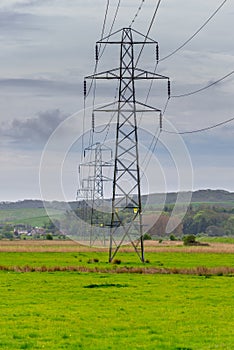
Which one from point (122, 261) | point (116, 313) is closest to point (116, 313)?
point (116, 313)

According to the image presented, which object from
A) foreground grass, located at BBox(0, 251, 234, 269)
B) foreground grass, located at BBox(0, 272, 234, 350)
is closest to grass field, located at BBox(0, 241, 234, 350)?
foreground grass, located at BBox(0, 272, 234, 350)

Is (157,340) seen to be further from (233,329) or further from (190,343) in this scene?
(233,329)

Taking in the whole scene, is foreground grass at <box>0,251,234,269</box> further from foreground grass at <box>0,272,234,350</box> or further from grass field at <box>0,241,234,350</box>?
foreground grass at <box>0,272,234,350</box>

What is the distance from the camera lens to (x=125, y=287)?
42969 millimetres

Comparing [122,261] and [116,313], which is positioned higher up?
[122,261]

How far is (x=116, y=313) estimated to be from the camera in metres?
31.0

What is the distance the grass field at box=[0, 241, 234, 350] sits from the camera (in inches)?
957

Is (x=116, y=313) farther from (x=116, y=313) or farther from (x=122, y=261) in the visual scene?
(x=122, y=261)

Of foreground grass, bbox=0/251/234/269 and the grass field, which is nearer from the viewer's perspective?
the grass field

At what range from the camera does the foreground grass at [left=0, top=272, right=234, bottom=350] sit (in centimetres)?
2428

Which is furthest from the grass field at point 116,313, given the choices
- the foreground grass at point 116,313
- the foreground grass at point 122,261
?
the foreground grass at point 122,261

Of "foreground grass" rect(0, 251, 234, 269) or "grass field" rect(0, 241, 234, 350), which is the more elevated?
"foreground grass" rect(0, 251, 234, 269)

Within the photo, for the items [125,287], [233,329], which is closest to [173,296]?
[125,287]

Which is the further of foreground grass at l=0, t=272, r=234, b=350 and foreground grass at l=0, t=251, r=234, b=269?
foreground grass at l=0, t=251, r=234, b=269
